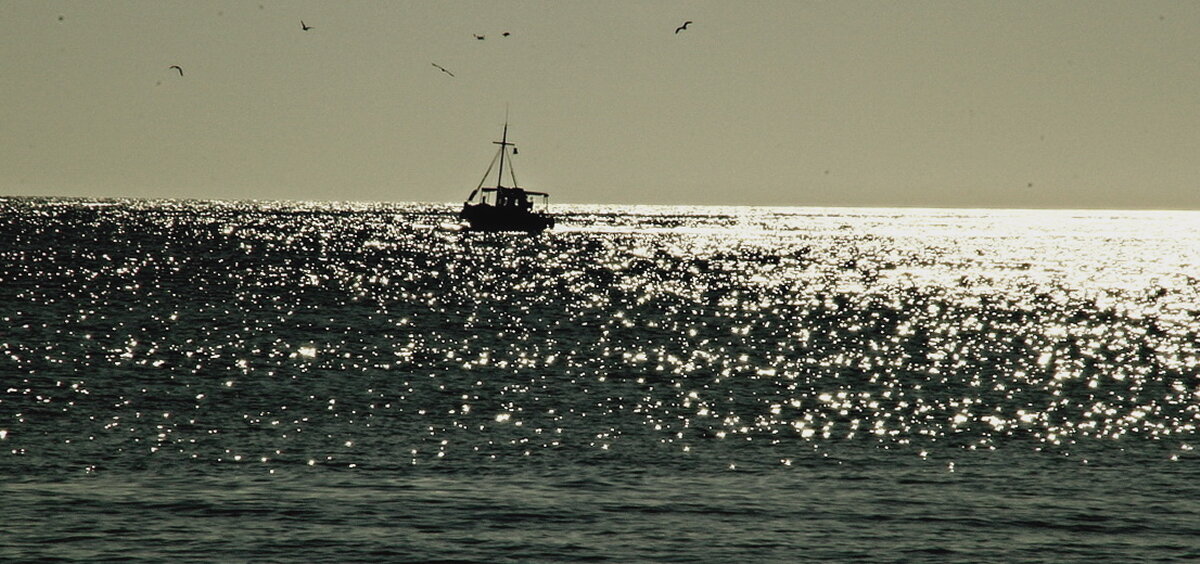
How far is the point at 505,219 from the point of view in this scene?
7013 inches

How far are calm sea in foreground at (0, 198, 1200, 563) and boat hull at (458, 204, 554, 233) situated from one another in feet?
312

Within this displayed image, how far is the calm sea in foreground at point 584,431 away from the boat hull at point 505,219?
9519 centimetres

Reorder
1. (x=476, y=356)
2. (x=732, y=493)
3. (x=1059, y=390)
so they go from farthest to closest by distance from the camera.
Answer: (x=476, y=356) < (x=1059, y=390) < (x=732, y=493)

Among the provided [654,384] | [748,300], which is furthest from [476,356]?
[748,300]

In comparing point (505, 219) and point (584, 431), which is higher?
point (505, 219)

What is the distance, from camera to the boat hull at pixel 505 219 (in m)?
178

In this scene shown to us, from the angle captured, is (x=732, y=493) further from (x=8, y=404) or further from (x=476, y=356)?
(x=476, y=356)

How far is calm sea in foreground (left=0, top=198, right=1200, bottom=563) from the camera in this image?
23.4 metres

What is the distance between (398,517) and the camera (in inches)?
963

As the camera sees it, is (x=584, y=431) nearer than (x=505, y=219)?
Yes

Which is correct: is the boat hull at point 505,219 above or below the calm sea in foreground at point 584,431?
above

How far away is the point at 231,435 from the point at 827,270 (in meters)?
112

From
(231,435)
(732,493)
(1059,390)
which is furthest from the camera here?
(1059,390)

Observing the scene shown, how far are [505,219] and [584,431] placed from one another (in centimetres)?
14481
